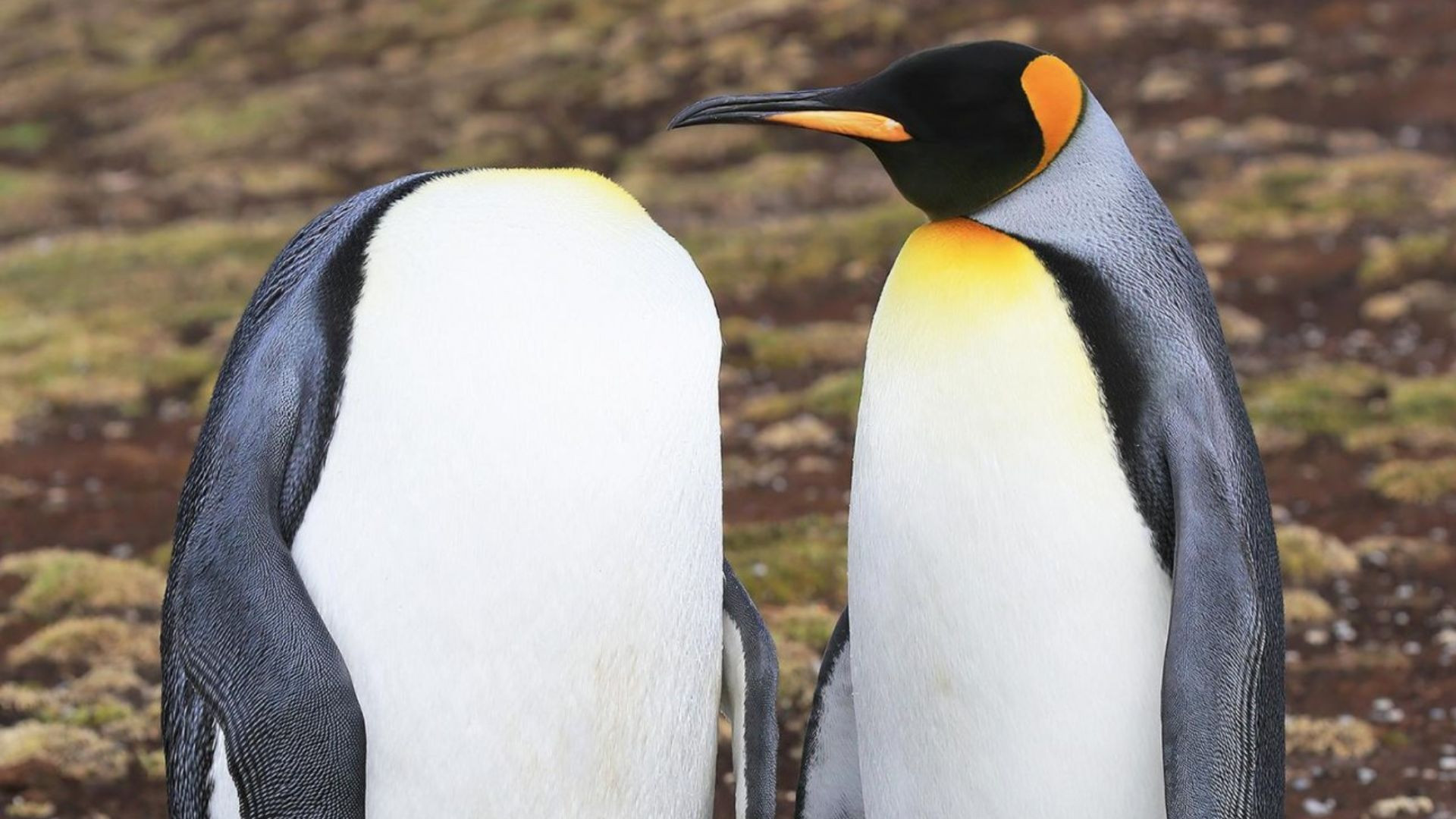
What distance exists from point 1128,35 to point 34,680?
24979mm

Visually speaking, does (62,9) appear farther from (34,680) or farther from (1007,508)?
(1007,508)

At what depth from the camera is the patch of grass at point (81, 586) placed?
8.98 metres

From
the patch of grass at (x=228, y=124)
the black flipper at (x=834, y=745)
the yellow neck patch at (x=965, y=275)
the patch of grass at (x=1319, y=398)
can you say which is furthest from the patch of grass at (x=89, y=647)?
the patch of grass at (x=228, y=124)

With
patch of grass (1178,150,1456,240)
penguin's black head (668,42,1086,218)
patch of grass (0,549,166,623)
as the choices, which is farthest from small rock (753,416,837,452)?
penguin's black head (668,42,1086,218)

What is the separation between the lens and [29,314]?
64.9ft

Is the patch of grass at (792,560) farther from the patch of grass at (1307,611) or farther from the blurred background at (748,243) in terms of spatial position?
the patch of grass at (1307,611)

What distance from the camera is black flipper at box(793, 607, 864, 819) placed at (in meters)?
4.23

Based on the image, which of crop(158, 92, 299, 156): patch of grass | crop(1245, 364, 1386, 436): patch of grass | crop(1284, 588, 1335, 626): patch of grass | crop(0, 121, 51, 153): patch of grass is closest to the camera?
crop(1284, 588, 1335, 626): patch of grass

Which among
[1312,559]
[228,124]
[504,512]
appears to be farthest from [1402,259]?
[228,124]

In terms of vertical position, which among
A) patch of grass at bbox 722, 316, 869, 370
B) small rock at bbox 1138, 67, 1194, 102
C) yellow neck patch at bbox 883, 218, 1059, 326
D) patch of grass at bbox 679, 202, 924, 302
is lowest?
yellow neck patch at bbox 883, 218, 1059, 326

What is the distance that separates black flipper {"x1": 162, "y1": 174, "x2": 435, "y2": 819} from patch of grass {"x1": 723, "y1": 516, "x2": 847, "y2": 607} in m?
5.23

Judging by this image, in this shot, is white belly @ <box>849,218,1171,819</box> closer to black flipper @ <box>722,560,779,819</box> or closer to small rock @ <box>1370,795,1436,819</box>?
black flipper @ <box>722,560,779,819</box>

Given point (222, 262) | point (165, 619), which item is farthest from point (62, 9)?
point (165, 619)

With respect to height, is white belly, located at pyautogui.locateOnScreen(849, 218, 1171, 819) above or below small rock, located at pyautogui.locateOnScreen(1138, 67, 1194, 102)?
below
